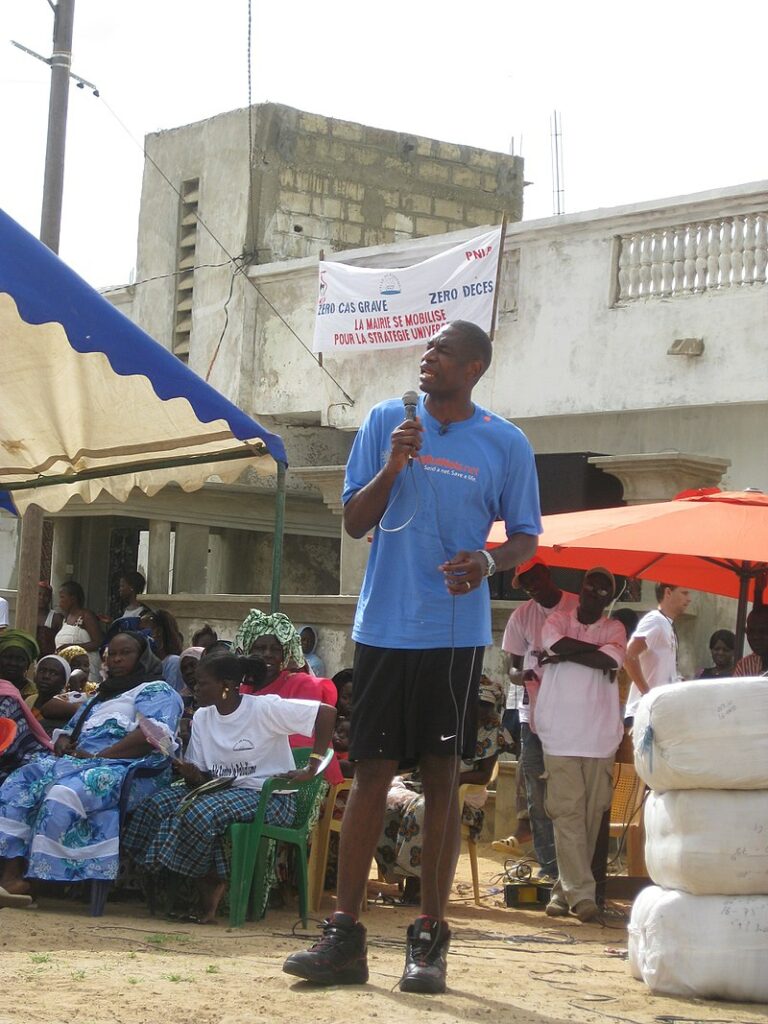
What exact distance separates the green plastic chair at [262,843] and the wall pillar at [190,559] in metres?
12.8

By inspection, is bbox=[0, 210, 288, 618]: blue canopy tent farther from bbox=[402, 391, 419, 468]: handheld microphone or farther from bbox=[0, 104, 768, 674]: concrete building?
bbox=[0, 104, 768, 674]: concrete building

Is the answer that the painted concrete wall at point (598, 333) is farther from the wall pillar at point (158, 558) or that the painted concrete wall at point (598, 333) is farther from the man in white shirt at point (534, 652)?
the man in white shirt at point (534, 652)

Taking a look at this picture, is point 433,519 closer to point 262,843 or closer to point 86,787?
point 262,843

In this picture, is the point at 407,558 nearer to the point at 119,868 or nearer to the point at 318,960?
the point at 318,960

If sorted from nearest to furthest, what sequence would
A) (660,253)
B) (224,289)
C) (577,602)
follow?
(577,602) → (660,253) → (224,289)

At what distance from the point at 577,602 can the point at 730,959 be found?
3707mm

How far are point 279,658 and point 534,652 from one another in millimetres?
1419

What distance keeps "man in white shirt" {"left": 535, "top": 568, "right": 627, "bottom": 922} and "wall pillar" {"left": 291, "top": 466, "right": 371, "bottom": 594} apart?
851cm

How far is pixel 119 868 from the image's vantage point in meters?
7.43

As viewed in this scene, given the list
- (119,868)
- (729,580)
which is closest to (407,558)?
(119,868)

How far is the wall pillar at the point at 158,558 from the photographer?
19.0 metres

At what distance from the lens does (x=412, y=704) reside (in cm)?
460

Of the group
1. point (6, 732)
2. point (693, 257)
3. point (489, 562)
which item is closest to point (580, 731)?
point (6, 732)

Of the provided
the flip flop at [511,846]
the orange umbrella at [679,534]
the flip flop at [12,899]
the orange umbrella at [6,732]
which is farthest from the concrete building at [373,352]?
the flip flop at [12,899]
